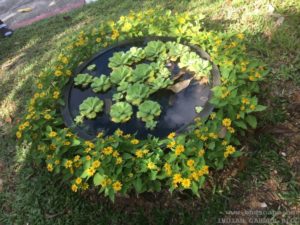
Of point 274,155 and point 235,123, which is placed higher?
point 235,123

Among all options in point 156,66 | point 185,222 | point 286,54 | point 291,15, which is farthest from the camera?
point 291,15

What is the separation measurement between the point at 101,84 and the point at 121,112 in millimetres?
524

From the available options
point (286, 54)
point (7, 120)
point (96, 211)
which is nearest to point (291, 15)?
point (286, 54)

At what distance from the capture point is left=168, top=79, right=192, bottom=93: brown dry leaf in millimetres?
3453

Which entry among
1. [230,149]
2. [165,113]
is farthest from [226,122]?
[165,113]

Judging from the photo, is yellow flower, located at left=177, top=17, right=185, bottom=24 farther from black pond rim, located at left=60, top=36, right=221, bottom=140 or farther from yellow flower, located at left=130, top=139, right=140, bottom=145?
yellow flower, located at left=130, top=139, right=140, bottom=145

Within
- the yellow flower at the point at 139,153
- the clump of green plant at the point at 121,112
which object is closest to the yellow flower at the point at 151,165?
the yellow flower at the point at 139,153

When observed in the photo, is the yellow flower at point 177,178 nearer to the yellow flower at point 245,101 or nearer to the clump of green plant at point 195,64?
the yellow flower at point 245,101

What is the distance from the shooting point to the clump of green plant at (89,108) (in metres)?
3.39

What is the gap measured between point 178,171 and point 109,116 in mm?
1008

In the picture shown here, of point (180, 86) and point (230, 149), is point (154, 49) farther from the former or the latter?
point (230, 149)

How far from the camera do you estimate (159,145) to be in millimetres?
2926

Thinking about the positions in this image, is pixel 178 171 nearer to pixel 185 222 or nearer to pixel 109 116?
pixel 185 222

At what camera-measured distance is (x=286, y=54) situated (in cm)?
402
